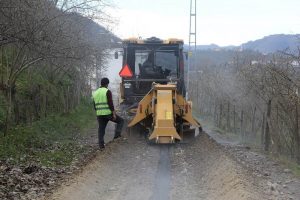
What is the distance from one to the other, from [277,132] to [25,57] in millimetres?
7888

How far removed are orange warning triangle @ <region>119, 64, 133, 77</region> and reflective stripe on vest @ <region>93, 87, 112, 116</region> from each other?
3.46m

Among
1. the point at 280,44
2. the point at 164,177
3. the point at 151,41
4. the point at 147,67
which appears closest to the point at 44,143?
the point at 147,67

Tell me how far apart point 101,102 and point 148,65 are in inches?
160

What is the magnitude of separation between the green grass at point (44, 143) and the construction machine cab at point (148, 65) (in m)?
2.49

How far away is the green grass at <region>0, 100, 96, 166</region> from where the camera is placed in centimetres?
1166

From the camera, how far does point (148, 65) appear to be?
17.0 metres

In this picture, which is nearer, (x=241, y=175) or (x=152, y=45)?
(x=241, y=175)

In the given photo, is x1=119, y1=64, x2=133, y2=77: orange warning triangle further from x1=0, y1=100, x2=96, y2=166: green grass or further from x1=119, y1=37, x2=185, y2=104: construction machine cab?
x1=0, y1=100, x2=96, y2=166: green grass

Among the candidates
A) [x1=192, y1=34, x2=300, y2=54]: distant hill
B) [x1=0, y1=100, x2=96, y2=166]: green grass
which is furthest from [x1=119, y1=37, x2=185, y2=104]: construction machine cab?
[x1=192, y1=34, x2=300, y2=54]: distant hill

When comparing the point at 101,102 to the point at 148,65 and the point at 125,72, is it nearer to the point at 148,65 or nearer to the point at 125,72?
the point at 125,72

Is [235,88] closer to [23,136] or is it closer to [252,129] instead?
[252,129]

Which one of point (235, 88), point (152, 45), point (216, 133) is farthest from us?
point (235, 88)

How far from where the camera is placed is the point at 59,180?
9562mm

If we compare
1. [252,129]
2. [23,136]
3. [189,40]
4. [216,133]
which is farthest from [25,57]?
[189,40]
